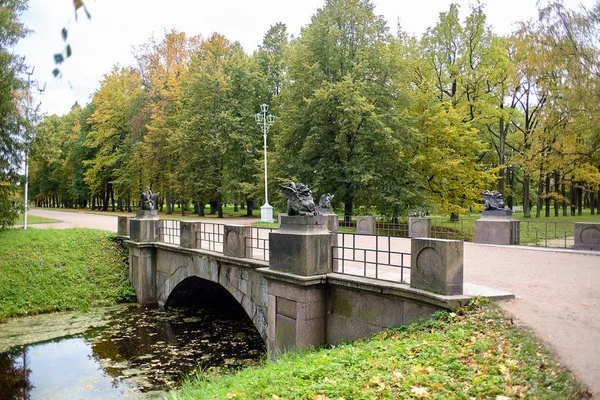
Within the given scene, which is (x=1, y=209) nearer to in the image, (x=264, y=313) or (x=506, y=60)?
(x=264, y=313)

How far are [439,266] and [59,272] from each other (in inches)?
600

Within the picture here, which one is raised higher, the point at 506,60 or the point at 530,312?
the point at 506,60

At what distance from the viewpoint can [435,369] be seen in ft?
16.9

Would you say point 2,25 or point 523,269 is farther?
point 2,25

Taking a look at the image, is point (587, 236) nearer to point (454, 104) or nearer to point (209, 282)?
point (209, 282)

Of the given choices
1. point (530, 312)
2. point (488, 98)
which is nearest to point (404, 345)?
point (530, 312)

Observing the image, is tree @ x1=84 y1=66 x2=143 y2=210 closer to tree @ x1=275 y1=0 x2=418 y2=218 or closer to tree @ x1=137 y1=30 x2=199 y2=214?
tree @ x1=137 y1=30 x2=199 y2=214

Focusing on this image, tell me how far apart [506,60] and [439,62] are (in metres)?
3.89

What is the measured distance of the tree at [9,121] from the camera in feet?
59.0

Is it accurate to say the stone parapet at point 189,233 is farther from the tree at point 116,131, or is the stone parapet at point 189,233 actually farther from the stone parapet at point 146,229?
the tree at point 116,131

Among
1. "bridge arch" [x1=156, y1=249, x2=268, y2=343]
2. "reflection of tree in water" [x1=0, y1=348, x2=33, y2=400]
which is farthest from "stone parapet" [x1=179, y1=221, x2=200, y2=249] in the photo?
"reflection of tree in water" [x1=0, y1=348, x2=33, y2=400]

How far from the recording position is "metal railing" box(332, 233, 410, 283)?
810cm

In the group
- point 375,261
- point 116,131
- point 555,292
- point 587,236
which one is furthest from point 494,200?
point 116,131

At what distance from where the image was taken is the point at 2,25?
1744cm
